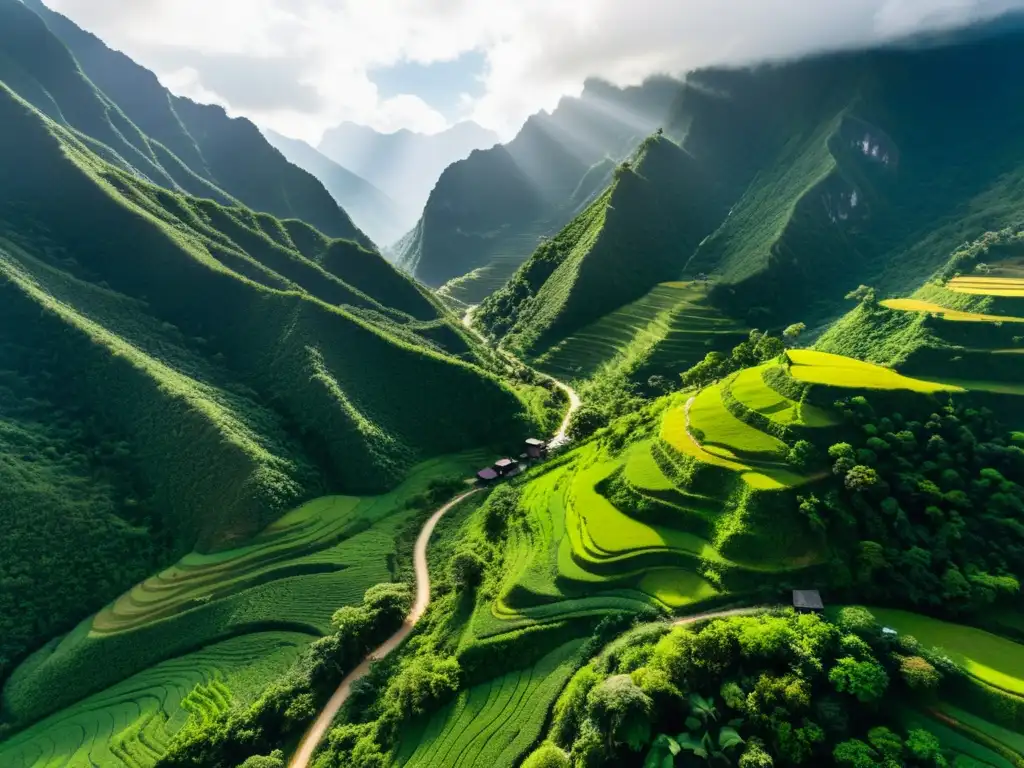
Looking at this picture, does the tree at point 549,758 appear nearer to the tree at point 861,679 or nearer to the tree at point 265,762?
the tree at point 861,679

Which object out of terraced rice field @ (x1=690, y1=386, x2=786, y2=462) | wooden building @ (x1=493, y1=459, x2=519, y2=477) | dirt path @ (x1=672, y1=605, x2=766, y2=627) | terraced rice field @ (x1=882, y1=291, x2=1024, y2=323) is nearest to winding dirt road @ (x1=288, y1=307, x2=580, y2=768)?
wooden building @ (x1=493, y1=459, x2=519, y2=477)

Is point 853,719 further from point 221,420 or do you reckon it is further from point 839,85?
point 839,85

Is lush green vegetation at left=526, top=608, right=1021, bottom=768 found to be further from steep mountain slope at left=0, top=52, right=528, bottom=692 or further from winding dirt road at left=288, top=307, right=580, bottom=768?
steep mountain slope at left=0, top=52, right=528, bottom=692

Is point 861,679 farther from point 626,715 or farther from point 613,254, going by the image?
point 613,254

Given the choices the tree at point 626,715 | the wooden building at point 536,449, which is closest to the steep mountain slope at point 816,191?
the wooden building at point 536,449

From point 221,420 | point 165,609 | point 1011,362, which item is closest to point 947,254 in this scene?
point 1011,362

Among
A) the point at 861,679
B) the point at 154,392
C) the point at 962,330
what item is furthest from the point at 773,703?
the point at 154,392
